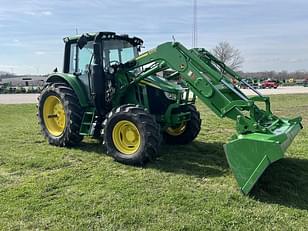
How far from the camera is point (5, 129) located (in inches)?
461

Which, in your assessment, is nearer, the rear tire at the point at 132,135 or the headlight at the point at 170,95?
the rear tire at the point at 132,135

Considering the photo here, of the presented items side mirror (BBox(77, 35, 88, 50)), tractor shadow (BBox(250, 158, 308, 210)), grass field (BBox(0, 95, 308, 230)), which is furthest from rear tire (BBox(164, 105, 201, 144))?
side mirror (BBox(77, 35, 88, 50))

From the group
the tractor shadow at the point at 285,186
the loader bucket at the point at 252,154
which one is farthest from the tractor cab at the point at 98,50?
the tractor shadow at the point at 285,186

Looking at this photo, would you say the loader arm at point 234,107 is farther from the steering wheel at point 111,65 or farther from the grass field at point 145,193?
the grass field at point 145,193

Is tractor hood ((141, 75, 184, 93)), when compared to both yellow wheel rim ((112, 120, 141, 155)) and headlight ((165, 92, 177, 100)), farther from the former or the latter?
yellow wheel rim ((112, 120, 141, 155))

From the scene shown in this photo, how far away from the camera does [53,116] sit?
9.02 m

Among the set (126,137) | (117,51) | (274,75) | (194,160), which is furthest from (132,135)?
(274,75)

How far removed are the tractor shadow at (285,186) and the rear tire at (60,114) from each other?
13.1 ft

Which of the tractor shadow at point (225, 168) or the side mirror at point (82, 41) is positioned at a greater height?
the side mirror at point (82, 41)

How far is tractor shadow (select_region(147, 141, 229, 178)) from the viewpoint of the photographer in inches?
264

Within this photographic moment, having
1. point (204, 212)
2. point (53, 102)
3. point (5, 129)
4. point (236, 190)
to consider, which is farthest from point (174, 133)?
point (5, 129)

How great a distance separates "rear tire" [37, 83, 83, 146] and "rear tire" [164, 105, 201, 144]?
78.7 inches

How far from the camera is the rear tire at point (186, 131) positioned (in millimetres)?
8759

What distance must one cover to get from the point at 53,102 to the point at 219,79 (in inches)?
164
